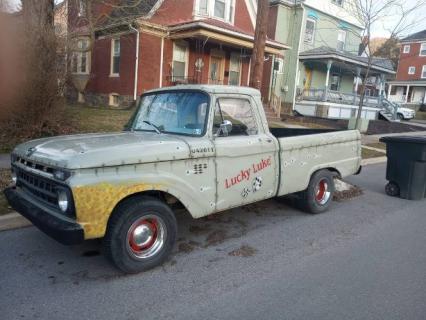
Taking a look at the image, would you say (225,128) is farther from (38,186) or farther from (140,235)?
(38,186)

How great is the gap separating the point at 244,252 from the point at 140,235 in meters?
1.33

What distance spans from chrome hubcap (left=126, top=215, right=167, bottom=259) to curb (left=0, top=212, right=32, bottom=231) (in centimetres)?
201

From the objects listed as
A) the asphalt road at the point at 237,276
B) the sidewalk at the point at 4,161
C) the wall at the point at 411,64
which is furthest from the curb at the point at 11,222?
the wall at the point at 411,64

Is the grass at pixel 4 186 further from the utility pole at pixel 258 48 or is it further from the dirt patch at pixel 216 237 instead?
Answer: the utility pole at pixel 258 48

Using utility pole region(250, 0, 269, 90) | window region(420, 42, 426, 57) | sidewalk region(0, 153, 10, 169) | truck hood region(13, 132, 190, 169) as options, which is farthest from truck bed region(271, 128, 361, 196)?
window region(420, 42, 426, 57)

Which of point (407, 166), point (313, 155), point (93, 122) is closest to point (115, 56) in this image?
point (93, 122)

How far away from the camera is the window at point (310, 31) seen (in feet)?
84.7

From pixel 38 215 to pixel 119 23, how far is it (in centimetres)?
1559

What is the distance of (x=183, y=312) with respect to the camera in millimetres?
3271

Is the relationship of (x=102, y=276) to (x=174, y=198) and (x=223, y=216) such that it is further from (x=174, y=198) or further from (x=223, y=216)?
(x=223, y=216)

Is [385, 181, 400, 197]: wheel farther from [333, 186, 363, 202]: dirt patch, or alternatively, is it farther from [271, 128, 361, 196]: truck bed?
[271, 128, 361, 196]: truck bed

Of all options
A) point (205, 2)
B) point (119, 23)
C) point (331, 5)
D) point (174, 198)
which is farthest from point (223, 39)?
point (174, 198)

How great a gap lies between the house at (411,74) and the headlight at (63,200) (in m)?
49.1

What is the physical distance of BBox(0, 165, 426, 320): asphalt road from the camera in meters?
3.32
